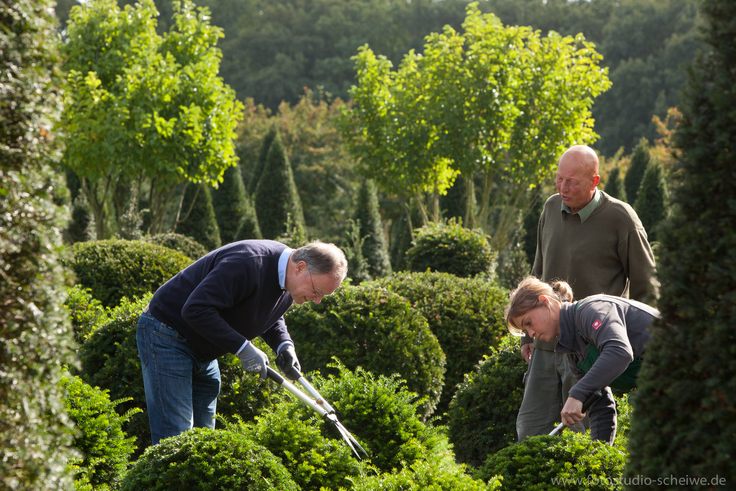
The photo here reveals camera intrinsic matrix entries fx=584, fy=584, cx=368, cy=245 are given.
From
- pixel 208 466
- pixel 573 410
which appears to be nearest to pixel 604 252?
pixel 573 410

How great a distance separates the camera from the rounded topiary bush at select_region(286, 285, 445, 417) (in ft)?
15.3

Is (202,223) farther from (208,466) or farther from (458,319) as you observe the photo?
(208,466)

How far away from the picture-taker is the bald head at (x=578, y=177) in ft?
11.4

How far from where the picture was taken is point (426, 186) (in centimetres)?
1253

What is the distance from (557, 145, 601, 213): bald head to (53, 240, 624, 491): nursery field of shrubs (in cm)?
121

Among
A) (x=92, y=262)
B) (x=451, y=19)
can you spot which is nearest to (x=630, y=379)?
(x=92, y=262)

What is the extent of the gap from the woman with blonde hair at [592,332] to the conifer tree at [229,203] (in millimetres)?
13631

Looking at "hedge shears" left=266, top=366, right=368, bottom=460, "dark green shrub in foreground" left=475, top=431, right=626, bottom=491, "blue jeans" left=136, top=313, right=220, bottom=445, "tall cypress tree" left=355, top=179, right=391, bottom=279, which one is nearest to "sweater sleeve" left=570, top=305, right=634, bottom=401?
"dark green shrub in foreground" left=475, top=431, right=626, bottom=491

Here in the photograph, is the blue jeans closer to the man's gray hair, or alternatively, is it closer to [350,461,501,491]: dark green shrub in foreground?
the man's gray hair

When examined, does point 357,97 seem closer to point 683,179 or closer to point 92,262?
point 92,262

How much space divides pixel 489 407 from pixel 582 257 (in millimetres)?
1292

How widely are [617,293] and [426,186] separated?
9.17 meters

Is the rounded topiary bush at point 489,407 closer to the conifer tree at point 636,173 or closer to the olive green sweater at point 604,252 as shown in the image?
the olive green sweater at point 604,252

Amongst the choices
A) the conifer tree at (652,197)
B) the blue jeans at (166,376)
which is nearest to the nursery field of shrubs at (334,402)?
the blue jeans at (166,376)
